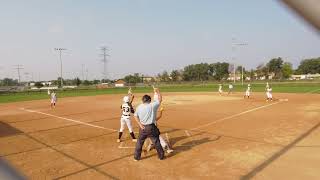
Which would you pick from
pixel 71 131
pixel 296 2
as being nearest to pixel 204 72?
pixel 71 131

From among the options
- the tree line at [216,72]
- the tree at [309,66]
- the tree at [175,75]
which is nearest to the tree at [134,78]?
the tree line at [216,72]

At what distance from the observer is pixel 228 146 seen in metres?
10.4

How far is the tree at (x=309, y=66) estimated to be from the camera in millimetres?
127363

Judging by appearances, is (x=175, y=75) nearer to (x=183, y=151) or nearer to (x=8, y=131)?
(x=8, y=131)

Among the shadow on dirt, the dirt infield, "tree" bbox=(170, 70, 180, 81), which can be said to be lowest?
the shadow on dirt

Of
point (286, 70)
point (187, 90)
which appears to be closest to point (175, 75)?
point (286, 70)

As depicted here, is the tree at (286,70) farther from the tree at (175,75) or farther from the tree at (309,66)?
the tree at (175,75)

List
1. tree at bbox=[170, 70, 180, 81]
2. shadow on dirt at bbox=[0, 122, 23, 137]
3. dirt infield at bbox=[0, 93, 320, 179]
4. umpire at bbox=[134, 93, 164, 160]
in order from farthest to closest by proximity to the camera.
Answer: tree at bbox=[170, 70, 180, 81], shadow on dirt at bbox=[0, 122, 23, 137], umpire at bbox=[134, 93, 164, 160], dirt infield at bbox=[0, 93, 320, 179]

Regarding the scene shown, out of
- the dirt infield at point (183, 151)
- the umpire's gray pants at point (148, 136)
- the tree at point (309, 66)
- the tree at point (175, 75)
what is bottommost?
the dirt infield at point (183, 151)

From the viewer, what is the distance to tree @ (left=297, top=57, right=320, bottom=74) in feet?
418

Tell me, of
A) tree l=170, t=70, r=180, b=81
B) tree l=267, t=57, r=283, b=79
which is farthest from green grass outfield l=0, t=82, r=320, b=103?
tree l=170, t=70, r=180, b=81

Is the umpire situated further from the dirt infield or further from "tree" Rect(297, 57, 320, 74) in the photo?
"tree" Rect(297, 57, 320, 74)

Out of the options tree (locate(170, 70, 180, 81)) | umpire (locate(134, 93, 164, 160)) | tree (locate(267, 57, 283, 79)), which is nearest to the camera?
umpire (locate(134, 93, 164, 160))

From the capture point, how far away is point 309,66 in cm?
13162
